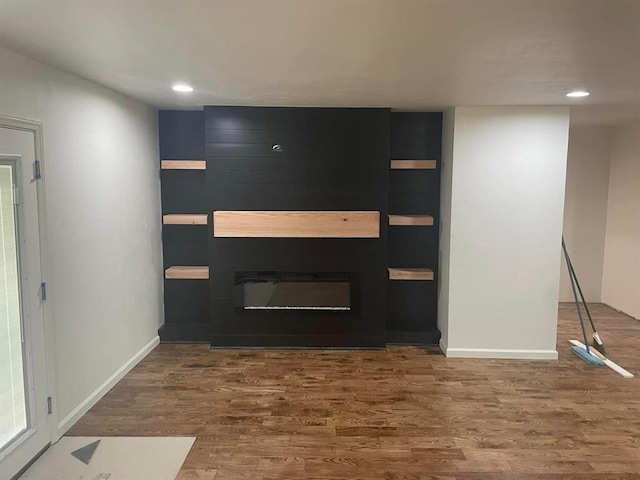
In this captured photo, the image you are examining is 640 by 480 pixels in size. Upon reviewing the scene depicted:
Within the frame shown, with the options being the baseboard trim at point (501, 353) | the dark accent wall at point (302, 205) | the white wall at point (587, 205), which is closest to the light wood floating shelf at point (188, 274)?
the dark accent wall at point (302, 205)

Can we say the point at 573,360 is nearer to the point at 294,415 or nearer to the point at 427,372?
the point at 427,372

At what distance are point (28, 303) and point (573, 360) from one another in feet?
14.5

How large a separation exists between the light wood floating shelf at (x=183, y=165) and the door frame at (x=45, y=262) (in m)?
1.77

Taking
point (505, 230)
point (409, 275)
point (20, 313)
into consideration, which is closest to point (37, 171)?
point (20, 313)

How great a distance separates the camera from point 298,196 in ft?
14.6

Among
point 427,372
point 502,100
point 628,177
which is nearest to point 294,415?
point 427,372

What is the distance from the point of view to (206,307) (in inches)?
191

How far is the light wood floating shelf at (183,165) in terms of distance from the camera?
4469 mm

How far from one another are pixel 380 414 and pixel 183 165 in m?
2.89

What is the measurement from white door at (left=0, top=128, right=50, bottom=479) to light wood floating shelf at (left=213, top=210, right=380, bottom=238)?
1.90 meters

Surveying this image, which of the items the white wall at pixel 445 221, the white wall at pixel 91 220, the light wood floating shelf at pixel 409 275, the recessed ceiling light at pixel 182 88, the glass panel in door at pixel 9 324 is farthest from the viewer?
the light wood floating shelf at pixel 409 275

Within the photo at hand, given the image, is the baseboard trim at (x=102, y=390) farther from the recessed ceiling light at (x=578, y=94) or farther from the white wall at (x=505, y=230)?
the recessed ceiling light at (x=578, y=94)

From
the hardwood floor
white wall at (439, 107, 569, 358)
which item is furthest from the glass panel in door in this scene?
white wall at (439, 107, 569, 358)

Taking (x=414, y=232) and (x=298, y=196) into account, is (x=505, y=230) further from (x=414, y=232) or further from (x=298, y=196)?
(x=298, y=196)
